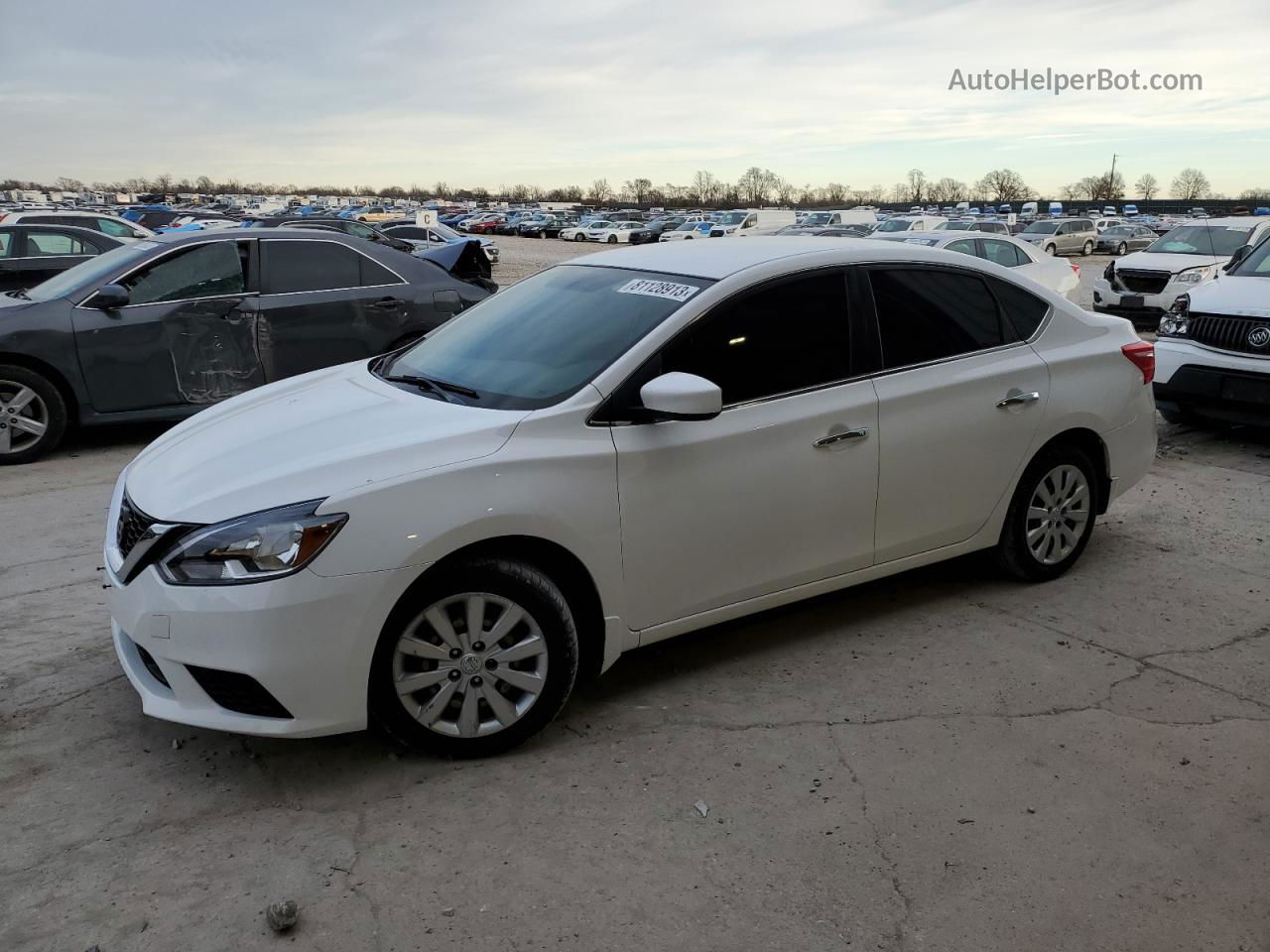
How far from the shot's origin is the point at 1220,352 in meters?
7.88

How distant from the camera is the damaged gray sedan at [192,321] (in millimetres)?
7496

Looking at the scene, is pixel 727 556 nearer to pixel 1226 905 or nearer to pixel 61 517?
pixel 1226 905

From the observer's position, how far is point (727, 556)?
385 centimetres

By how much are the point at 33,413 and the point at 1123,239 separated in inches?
1866

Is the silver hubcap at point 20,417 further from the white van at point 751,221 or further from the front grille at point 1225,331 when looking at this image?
the white van at point 751,221

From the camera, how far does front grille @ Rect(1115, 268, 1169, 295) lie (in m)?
16.4

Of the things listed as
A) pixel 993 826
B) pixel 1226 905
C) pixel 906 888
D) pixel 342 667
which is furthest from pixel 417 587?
pixel 1226 905

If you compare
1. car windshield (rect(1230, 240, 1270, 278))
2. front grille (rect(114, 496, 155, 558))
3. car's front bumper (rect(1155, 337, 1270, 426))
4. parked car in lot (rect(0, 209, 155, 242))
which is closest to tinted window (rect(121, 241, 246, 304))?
front grille (rect(114, 496, 155, 558))

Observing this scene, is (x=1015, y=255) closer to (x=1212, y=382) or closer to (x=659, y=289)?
(x=1212, y=382)

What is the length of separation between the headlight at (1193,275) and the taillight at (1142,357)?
40.6 feet

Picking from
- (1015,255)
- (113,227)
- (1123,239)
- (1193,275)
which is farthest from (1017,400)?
(1123,239)

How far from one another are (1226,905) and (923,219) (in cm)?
3587

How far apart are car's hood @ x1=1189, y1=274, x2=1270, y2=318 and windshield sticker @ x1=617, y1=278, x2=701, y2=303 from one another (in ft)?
18.7

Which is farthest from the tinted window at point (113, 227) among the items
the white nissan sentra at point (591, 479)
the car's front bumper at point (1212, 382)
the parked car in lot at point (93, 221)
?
the car's front bumper at point (1212, 382)
